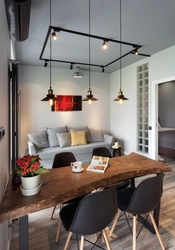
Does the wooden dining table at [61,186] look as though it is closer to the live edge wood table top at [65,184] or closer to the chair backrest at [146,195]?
the live edge wood table top at [65,184]

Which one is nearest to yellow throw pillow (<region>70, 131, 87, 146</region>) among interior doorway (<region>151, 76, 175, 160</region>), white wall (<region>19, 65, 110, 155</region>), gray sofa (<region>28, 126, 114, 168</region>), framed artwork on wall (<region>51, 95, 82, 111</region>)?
gray sofa (<region>28, 126, 114, 168</region>)

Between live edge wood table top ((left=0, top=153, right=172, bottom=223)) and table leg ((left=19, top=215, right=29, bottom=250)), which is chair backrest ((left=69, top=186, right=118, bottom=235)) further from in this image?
table leg ((left=19, top=215, right=29, bottom=250))

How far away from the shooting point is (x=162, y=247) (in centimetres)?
168

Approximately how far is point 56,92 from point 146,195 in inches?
175

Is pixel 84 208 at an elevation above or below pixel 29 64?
below

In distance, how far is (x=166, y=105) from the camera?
746 cm

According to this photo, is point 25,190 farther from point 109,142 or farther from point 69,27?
point 109,142

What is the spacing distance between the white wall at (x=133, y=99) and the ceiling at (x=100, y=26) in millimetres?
311

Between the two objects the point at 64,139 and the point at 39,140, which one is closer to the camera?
the point at 39,140

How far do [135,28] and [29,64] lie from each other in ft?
10.8

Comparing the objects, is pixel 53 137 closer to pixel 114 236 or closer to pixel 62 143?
pixel 62 143

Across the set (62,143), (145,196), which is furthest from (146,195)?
(62,143)

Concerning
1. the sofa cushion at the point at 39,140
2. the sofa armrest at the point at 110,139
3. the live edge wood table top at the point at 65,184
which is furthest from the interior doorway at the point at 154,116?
the sofa cushion at the point at 39,140

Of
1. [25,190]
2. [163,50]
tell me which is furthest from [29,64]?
[25,190]
